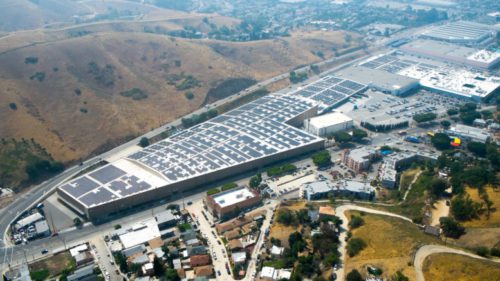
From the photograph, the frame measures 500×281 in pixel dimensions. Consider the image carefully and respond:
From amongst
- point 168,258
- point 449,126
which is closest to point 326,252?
point 168,258

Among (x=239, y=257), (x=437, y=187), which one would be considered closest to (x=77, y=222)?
(x=239, y=257)

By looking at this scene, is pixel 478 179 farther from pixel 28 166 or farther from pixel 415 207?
pixel 28 166

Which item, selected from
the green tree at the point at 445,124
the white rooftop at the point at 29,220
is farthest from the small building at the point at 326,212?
the green tree at the point at 445,124

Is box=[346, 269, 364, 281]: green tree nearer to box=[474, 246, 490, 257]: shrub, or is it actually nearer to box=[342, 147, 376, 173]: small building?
box=[474, 246, 490, 257]: shrub

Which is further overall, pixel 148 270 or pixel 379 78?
pixel 379 78

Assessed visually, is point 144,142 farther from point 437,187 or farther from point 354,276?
point 437,187

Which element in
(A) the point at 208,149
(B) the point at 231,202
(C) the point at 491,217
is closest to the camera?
(C) the point at 491,217

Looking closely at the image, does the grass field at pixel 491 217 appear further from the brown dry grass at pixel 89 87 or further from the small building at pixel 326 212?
the brown dry grass at pixel 89 87
